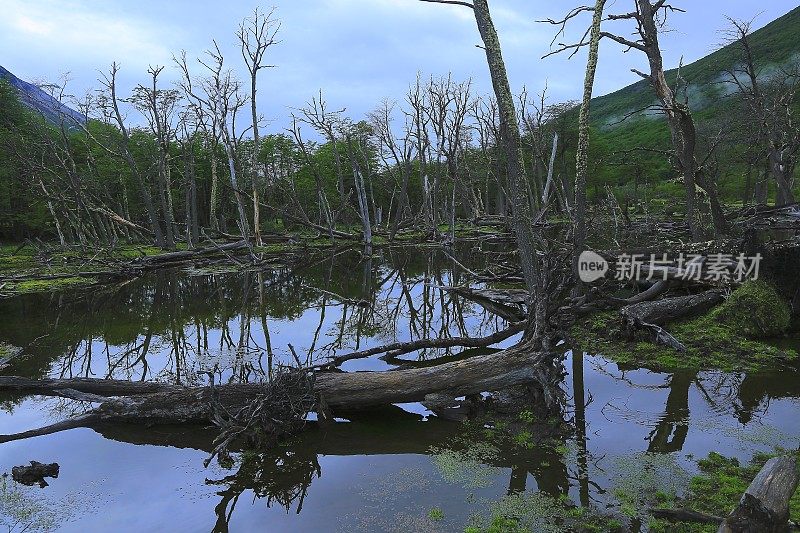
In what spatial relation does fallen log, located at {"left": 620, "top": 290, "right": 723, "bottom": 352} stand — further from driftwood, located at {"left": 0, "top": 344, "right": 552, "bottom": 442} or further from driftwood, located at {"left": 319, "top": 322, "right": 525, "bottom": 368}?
driftwood, located at {"left": 0, "top": 344, "right": 552, "bottom": 442}

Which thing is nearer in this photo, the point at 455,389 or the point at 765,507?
the point at 765,507

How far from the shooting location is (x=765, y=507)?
11.4 feet

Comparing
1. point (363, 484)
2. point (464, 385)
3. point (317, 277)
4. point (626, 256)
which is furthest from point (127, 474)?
A: point (317, 277)

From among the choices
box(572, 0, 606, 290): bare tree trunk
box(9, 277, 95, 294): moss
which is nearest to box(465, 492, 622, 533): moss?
box(572, 0, 606, 290): bare tree trunk

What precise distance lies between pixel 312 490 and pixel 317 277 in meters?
16.9

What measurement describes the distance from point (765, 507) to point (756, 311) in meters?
8.15

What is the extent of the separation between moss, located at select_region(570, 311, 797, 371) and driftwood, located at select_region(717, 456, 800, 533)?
207 inches

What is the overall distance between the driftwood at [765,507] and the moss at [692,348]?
→ 207 inches

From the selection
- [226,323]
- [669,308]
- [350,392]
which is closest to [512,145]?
[669,308]

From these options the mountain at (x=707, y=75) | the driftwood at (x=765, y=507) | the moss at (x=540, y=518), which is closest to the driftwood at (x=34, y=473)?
the moss at (x=540, y=518)

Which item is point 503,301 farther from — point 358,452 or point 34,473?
point 34,473

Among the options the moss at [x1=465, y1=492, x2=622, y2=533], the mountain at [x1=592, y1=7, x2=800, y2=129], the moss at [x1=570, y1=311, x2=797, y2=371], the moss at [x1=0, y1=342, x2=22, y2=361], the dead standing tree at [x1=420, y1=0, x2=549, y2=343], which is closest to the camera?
the moss at [x1=465, y1=492, x2=622, y2=533]

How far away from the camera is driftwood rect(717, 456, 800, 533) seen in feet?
11.3

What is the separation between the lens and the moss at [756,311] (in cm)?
1011
